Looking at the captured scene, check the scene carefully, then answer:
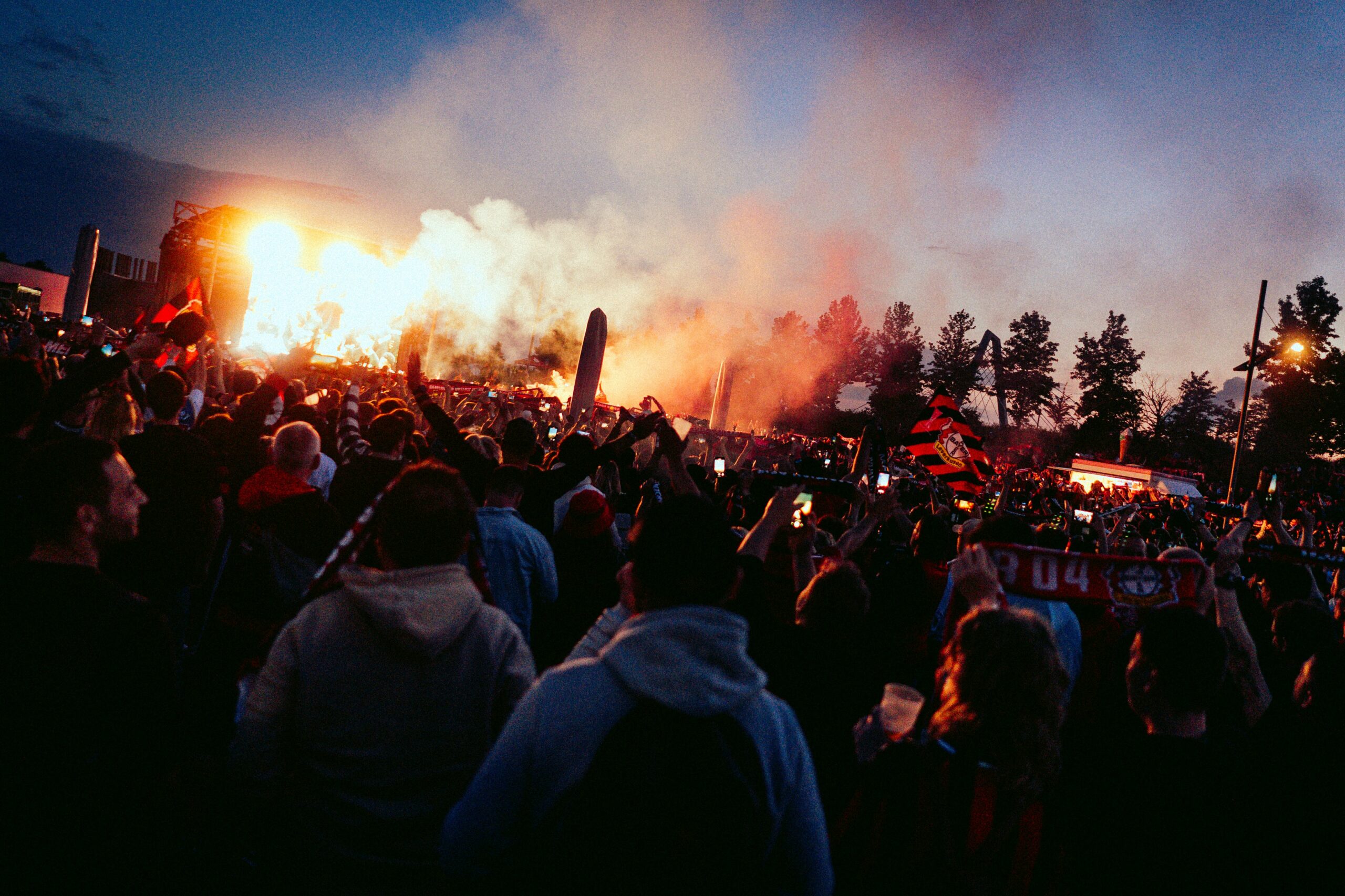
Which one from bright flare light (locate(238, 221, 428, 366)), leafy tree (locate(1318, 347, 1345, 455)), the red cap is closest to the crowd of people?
the red cap

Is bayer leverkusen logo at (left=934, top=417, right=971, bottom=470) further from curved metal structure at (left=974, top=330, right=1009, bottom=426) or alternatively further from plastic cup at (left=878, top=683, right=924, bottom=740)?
curved metal structure at (left=974, top=330, right=1009, bottom=426)

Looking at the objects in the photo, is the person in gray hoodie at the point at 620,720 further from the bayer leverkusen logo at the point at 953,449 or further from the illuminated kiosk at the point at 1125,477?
the illuminated kiosk at the point at 1125,477

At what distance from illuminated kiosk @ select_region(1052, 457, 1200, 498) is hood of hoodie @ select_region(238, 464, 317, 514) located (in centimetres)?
2575

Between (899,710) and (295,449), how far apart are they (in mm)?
3300

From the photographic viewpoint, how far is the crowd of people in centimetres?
171

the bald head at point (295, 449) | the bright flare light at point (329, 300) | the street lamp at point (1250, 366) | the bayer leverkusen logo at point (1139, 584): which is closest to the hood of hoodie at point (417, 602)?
the bald head at point (295, 449)

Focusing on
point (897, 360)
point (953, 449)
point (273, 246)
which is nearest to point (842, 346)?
point (897, 360)

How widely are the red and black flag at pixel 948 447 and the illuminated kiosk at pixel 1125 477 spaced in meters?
20.0

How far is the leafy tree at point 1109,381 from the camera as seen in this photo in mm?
60875

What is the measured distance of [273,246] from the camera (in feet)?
139

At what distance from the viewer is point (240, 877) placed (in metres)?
2.62

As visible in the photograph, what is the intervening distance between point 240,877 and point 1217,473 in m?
57.8

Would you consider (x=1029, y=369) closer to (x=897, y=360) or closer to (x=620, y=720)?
(x=897, y=360)

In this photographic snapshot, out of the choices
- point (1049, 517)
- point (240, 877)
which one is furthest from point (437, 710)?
point (1049, 517)
